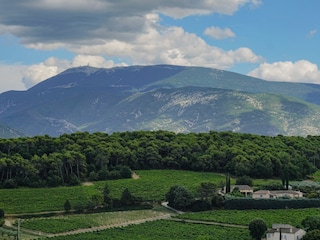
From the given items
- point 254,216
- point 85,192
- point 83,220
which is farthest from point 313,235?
point 85,192

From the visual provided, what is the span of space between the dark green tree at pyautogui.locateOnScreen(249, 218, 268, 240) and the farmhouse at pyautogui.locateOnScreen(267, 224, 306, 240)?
67 cm

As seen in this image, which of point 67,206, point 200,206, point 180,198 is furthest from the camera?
point 180,198

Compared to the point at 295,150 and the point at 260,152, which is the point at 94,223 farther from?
the point at 295,150

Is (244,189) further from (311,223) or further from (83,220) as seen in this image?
(83,220)

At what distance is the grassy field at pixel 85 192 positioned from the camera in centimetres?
8338

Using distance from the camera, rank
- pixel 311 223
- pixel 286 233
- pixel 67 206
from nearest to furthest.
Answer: pixel 286 233 → pixel 311 223 → pixel 67 206

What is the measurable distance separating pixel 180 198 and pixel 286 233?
23.3 m

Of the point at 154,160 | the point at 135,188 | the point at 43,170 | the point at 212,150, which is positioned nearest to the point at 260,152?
the point at 212,150

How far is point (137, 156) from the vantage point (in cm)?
11325

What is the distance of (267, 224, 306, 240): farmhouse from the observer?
203ft

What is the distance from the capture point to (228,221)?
2862 inches

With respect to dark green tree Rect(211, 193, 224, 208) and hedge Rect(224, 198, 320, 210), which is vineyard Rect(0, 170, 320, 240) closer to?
hedge Rect(224, 198, 320, 210)

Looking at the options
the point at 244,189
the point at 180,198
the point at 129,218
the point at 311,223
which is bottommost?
the point at 129,218

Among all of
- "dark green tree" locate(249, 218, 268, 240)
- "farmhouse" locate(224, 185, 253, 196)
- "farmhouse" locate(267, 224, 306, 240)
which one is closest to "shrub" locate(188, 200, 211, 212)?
"farmhouse" locate(224, 185, 253, 196)
